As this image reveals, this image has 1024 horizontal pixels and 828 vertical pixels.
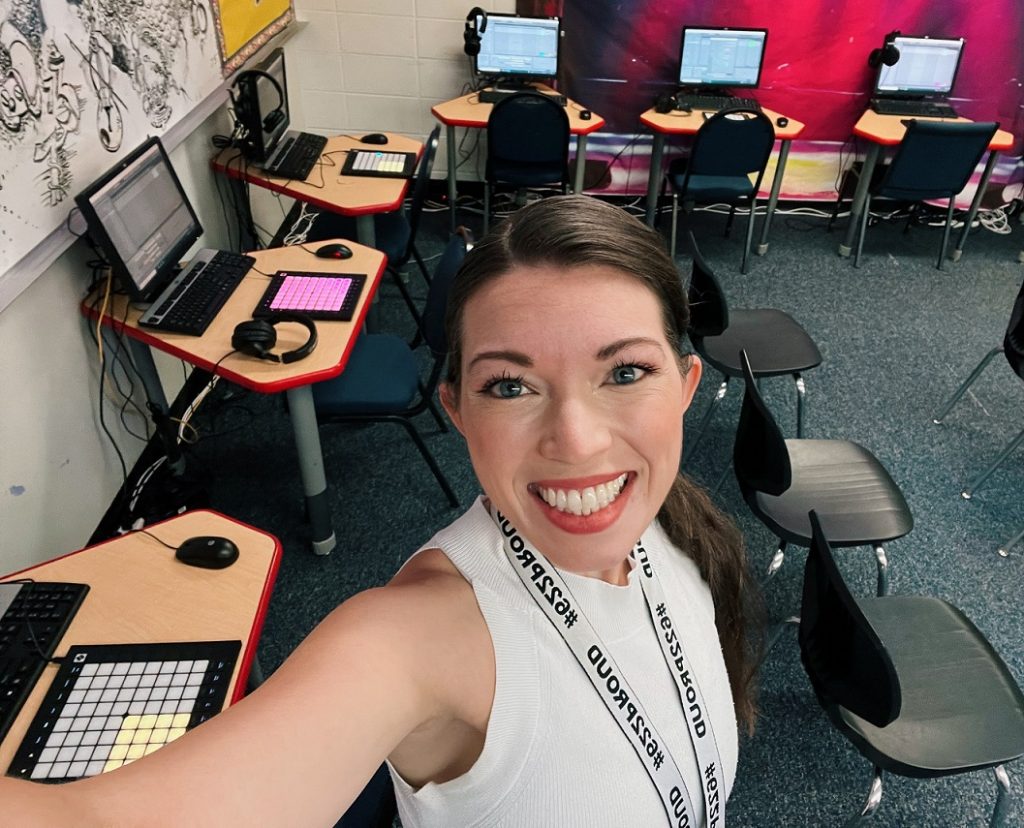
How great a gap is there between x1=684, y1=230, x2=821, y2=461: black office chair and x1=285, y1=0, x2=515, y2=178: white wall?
2.63 m

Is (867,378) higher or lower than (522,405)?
lower

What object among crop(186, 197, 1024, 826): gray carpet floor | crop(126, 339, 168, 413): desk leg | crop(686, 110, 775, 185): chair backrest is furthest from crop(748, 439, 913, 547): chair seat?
crop(686, 110, 775, 185): chair backrest

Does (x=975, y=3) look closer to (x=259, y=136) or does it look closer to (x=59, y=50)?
(x=259, y=136)

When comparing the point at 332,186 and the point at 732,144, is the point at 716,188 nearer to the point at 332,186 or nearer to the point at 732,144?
the point at 732,144

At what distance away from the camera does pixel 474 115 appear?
3.90 meters

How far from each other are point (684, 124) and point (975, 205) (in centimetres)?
191

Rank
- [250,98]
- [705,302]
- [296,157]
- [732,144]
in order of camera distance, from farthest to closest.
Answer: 1. [732,144]
2. [296,157]
3. [250,98]
4. [705,302]

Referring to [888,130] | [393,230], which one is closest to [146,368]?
[393,230]

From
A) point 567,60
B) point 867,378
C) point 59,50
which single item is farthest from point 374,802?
point 567,60

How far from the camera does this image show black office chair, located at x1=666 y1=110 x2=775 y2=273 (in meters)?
3.63

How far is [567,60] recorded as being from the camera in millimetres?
4316

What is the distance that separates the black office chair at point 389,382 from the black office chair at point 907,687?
4.11ft

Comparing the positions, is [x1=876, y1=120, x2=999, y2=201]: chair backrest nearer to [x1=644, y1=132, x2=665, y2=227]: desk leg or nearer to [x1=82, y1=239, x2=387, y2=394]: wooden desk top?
[x1=644, y1=132, x2=665, y2=227]: desk leg

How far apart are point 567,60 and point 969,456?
10.6ft
